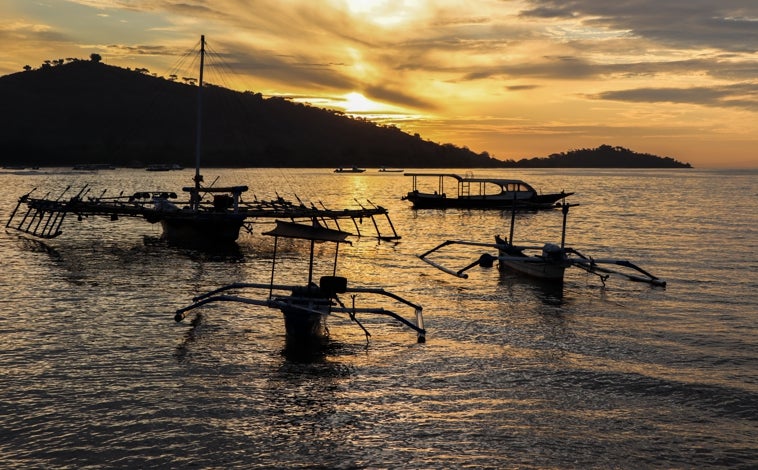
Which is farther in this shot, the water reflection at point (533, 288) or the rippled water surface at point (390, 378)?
the water reflection at point (533, 288)

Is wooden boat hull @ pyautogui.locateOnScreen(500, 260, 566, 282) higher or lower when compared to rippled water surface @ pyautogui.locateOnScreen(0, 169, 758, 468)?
higher

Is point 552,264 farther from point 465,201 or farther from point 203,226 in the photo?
point 465,201

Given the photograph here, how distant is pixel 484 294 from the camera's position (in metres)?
36.1

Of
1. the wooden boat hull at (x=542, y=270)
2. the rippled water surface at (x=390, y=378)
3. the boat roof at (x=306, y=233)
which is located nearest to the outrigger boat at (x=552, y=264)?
the wooden boat hull at (x=542, y=270)

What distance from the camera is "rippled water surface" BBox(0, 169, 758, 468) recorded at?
1588cm

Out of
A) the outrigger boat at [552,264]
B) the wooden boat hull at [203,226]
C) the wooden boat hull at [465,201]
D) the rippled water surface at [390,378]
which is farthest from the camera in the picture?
the wooden boat hull at [465,201]

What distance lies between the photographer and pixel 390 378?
68.2ft

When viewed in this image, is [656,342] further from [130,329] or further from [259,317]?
[130,329]

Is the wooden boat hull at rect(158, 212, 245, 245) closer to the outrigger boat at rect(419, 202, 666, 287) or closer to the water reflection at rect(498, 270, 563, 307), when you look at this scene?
the outrigger boat at rect(419, 202, 666, 287)

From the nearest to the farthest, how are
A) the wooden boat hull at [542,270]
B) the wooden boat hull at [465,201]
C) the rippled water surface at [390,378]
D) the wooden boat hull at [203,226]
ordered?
1. the rippled water surface at [390,378]
2. the wooden boat hull at [542,270]
3. the wooden boat hull at [203,226]
4. the wooden boat hull at [465,201]

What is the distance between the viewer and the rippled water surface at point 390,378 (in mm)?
15875

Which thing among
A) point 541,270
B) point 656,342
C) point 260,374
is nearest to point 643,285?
point 541,270

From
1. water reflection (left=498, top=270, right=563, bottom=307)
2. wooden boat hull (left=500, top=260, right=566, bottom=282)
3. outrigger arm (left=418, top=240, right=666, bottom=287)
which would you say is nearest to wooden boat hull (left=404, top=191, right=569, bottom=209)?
outrigger arm (left=418, top=240, right=666, bottom=287)

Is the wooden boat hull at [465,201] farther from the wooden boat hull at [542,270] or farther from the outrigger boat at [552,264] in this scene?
the wooden boat hull at [542,270]
